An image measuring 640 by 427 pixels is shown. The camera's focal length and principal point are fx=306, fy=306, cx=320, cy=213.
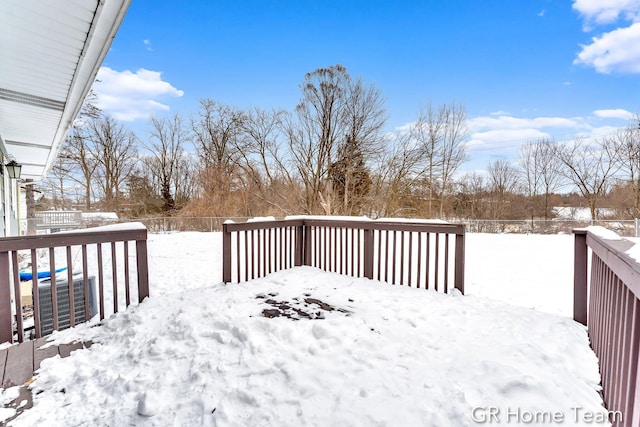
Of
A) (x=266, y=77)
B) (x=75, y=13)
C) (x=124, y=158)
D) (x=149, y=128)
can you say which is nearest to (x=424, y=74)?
(x=266, y=77)

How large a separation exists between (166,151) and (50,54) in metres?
18.3

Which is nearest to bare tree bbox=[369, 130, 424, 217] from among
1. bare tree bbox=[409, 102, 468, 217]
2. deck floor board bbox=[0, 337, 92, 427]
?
bare tree bbox=[409, 102, 468, 217]

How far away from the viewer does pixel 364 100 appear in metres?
10.6

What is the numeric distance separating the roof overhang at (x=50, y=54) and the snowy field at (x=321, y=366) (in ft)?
7.20

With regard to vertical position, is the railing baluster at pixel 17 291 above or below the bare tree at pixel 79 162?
below

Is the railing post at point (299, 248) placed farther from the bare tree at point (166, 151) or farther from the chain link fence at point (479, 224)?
the bare tree at point (166, 151)

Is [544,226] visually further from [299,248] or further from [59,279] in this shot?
[59,279]

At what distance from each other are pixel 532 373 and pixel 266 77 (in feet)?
43.7

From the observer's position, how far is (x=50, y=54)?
Answer: 2406 mm

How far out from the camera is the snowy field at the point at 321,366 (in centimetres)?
153

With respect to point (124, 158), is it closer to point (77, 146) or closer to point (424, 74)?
point (77, 146)

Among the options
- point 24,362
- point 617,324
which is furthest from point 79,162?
point 617,324

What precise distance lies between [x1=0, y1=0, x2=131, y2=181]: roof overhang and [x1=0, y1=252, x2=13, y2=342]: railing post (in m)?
1.57

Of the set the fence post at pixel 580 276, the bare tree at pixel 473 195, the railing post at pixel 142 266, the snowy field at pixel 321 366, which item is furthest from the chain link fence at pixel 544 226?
the railing post at pixel 142 266
